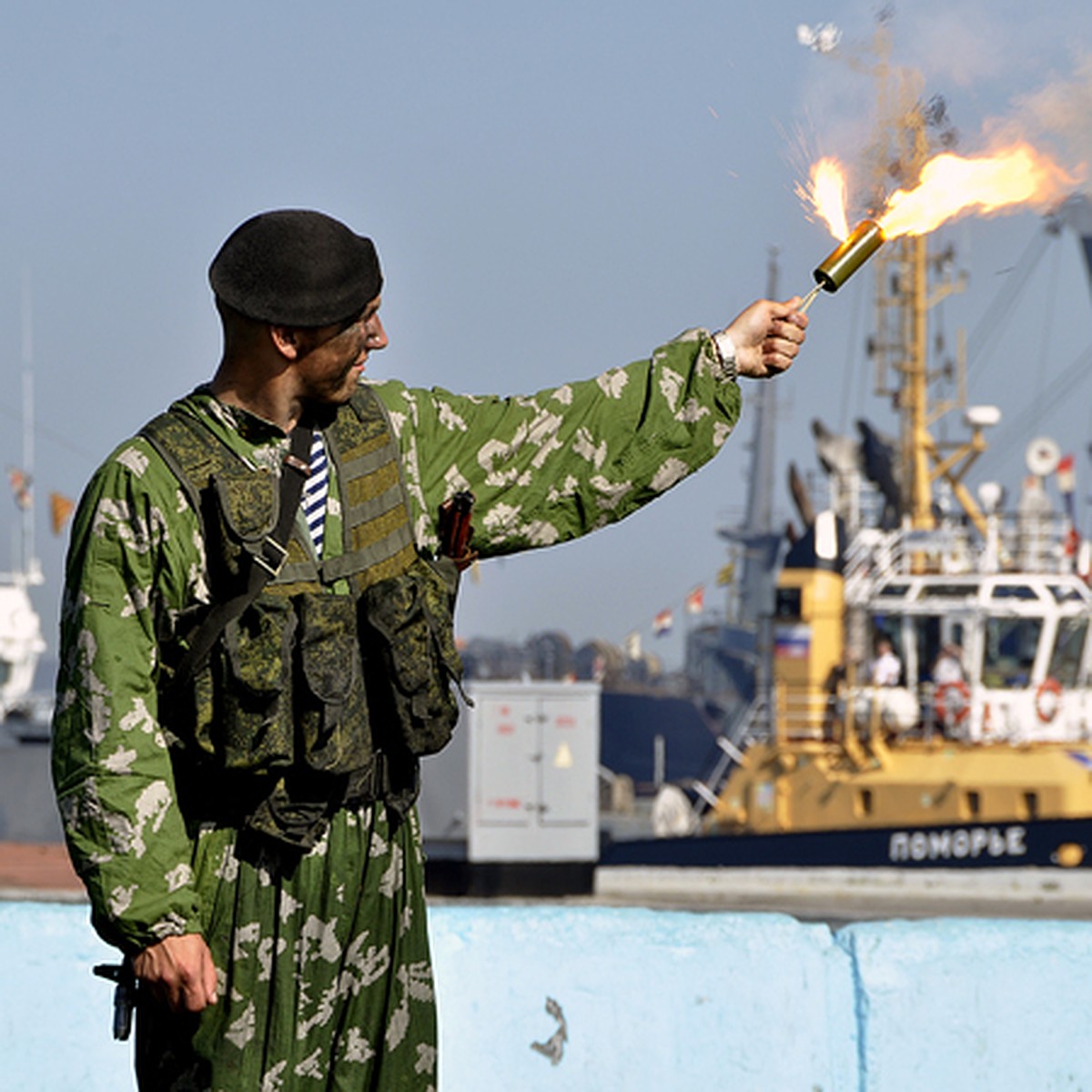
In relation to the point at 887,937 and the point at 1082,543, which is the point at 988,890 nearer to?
the point at 1082,543

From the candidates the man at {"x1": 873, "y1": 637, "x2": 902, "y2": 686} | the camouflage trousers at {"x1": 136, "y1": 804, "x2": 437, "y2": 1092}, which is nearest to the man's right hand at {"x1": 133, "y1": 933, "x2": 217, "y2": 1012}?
the camouflage trousers at {"x1": 136, "y1": 804, "x2": 437, "y2": 1092}

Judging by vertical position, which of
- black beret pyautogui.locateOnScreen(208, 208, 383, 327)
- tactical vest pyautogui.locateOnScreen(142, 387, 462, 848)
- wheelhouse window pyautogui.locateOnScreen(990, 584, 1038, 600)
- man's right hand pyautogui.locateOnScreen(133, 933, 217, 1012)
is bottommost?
man's right hand pyautogui.locateOnScreen(133, 933, 217, 1012)

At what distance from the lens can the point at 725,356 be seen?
291cm

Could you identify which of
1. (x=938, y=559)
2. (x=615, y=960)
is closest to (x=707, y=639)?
(x=938, y=559)

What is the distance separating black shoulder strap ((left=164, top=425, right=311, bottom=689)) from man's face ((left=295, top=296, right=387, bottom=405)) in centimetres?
11

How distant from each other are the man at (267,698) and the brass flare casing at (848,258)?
67 cm

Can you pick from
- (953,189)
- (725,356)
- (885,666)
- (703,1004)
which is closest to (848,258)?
(725,356)

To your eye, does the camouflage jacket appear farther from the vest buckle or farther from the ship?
the ship

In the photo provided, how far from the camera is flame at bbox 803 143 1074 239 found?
3096mm

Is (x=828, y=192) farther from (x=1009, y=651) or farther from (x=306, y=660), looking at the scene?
(x=1009, y=651)

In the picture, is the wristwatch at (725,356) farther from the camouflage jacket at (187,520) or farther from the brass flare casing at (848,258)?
the brass flare casing at (848,258)

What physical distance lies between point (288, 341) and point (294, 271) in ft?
0.34

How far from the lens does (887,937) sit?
3.80m

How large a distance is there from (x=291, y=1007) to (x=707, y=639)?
49.3 m
